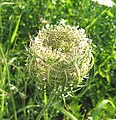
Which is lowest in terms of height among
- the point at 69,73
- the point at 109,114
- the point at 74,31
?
the point at 109,114

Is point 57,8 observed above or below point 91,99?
above

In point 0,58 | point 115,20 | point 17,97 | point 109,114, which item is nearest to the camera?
point 0,58

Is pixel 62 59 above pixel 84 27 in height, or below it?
below

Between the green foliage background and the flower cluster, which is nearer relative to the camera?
the flower cluster

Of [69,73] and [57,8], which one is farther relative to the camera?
[57,8]

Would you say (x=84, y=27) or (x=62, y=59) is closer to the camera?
(x=62, y=59)

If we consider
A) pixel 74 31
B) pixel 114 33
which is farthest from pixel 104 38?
pixel 74 31

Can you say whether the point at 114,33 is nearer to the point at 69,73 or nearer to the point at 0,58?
the point at 0,58

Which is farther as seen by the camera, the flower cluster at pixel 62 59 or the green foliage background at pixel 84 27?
the green foliage background at pixel 84 27
